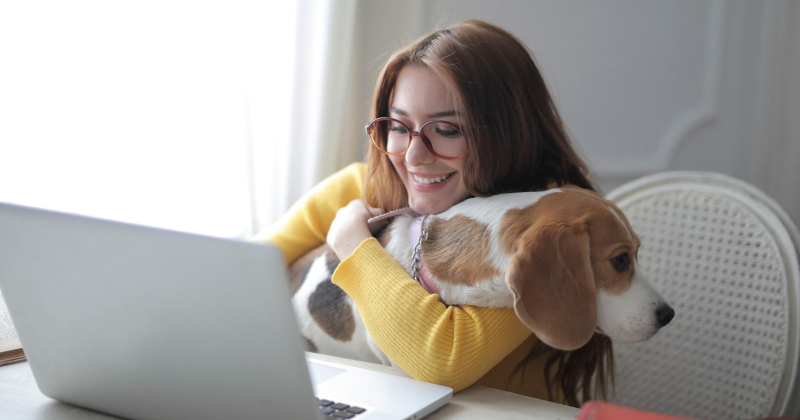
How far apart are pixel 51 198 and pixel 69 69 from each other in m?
0.30

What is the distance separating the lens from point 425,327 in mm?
1089

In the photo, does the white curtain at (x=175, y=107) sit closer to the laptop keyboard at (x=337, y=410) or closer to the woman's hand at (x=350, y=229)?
the woman's hand at (x=350, y=229)

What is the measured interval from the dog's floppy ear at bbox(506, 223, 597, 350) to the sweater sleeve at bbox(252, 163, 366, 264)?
729mm

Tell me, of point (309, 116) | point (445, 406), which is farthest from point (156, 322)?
point (309, 116)

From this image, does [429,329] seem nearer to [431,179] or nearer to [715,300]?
[431,179]

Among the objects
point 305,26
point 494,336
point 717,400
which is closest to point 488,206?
point 494,336

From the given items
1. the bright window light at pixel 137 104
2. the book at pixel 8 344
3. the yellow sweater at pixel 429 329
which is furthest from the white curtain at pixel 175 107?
the yellow sweater at pixel 429 329

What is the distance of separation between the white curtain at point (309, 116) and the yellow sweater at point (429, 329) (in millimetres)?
869

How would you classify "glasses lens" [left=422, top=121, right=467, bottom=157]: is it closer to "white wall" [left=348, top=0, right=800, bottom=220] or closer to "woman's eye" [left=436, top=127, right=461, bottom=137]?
"woman's eye" [left=436, top=127, right=461, bottom=137]

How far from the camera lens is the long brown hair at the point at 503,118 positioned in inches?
47.5

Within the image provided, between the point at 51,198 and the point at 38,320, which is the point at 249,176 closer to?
the point at 51,198

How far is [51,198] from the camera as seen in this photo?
1547mm

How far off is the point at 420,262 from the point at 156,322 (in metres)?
0.52

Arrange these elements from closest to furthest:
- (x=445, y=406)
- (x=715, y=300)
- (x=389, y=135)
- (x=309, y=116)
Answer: (x=445, y=406) → (x=389, y=135) → (x=715, y=300) → (x=309, y=116)
